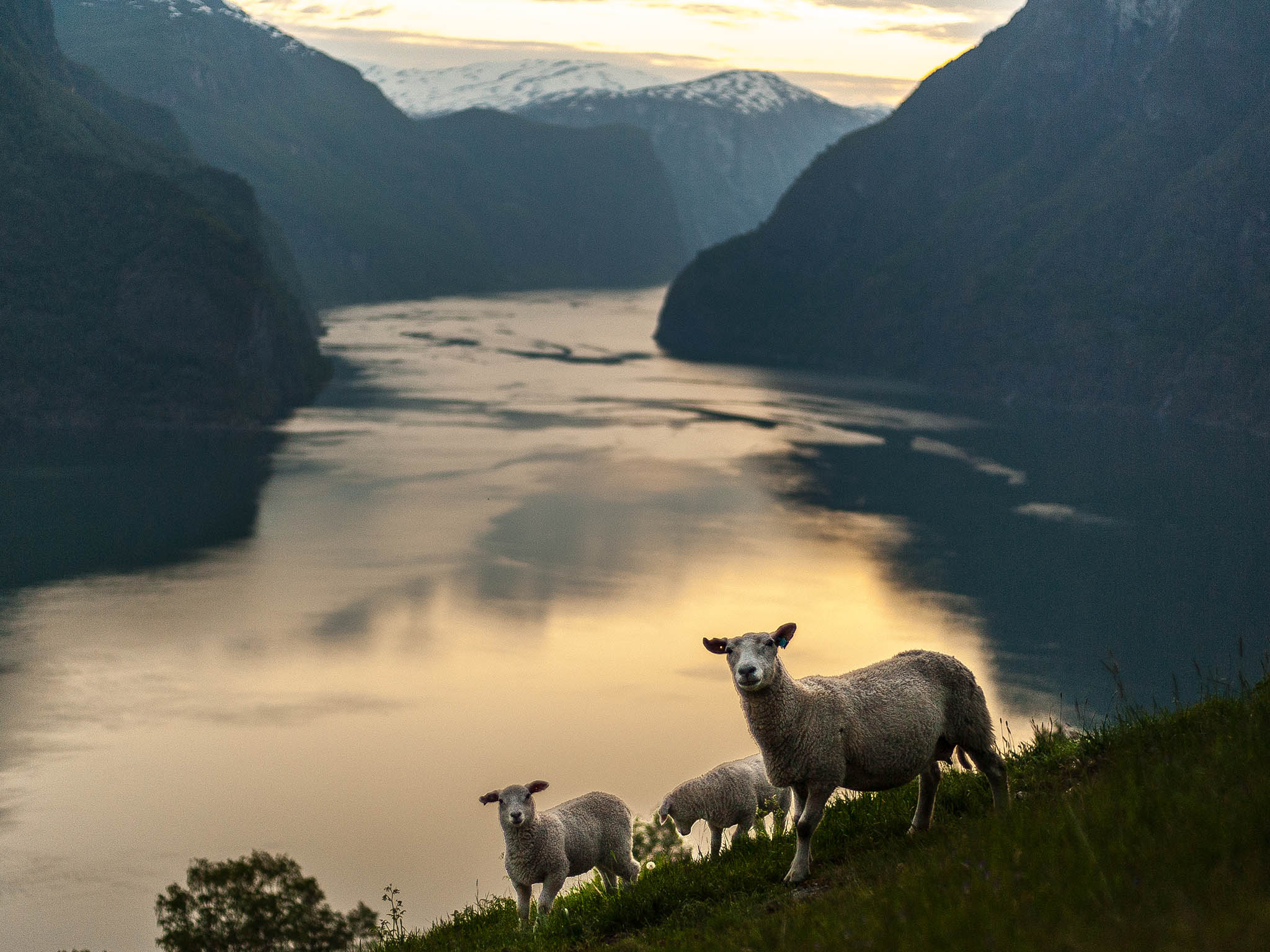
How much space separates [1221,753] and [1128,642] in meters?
84.9

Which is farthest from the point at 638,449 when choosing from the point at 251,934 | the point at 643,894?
the point at 643,894

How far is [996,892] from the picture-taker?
8.77 meters

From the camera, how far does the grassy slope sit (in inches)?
322

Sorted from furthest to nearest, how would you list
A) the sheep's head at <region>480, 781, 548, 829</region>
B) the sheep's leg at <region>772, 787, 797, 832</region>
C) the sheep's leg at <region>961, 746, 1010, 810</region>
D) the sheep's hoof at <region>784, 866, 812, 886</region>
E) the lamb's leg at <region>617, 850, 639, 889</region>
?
the sheep's leg at <region>772, 787, 797, 832</region> → the lamb's leg at <region>617, 850, 639, 889</region> → the sheep's head at <region>480, 781, 548, 829</region> → the sheep's leg at <region>961, 746, 1010, 810</region> → the sheep's hoof at <region>784, 866, 812, 886</region>

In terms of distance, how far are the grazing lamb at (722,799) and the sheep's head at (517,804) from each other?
4.01m

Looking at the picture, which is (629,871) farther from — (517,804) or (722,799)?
(722,799)

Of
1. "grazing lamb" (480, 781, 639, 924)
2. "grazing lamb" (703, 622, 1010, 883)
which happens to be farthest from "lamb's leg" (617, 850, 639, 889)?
"grazing lamb" (703, 622, 1010, 883)

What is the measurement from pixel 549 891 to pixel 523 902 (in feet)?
1.92

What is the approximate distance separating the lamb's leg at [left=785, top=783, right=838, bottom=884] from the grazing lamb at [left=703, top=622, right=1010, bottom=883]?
0.06 metres

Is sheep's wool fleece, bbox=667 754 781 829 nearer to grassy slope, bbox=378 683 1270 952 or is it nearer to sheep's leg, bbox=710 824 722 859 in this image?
sheep's leg, bbox=710 824 722 859

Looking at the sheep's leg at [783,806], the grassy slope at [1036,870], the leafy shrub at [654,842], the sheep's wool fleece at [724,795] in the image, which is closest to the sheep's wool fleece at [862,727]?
the grassy slope at [1036,870]

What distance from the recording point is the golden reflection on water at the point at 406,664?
2163 inches

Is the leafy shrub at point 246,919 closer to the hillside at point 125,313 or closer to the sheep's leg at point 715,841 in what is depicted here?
the sheep's leg at point 715,841

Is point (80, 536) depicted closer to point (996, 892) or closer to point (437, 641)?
point (437, 641)
